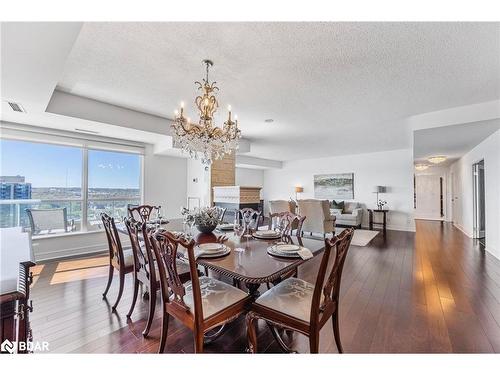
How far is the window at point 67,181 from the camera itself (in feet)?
12.1

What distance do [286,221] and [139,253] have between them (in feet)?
5.26

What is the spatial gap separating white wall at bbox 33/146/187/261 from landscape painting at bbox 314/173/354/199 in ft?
17.0

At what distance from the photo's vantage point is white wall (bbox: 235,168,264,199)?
9314 millimetres

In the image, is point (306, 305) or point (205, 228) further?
point (205, 228)

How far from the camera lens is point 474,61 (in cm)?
215

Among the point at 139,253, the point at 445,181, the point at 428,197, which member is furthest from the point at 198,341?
the point at 428,197

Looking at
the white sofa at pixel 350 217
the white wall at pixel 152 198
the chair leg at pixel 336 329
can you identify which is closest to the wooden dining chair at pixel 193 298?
the chair leg at pixel 336 329

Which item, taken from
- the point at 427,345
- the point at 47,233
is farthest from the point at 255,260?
the point at 47,233

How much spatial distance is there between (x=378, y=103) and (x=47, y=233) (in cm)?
606

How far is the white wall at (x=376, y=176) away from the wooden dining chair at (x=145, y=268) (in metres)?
7.15

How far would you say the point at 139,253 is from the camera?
6.86 feet

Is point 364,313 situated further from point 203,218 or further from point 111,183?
point 111,183

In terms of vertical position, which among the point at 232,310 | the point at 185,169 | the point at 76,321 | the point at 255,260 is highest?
the point at 185,169
